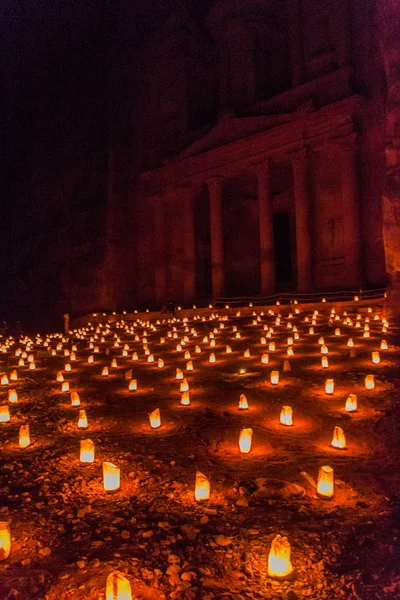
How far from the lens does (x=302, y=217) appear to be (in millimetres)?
22297

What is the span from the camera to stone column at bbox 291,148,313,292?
22.0 metres

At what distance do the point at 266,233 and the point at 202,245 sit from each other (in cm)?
617

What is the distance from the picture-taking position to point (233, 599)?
2918mm

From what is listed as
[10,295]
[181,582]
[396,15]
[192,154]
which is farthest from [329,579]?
[10,295]

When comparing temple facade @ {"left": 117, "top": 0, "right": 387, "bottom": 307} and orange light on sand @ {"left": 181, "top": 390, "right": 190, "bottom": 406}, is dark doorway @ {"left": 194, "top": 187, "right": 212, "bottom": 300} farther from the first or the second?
orange light on sand @ {"left": 181, "top": 390, "right": 190, "bottom": 406}

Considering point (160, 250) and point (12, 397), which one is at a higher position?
point (160, 250)

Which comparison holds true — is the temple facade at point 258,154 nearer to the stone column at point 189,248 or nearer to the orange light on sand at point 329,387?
the stone column at point 189,248

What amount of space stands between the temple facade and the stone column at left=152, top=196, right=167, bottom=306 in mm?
74

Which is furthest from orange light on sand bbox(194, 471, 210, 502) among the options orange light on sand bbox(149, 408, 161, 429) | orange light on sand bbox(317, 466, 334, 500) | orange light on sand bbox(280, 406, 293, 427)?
orange light on sand bbox(280, 406, 293, 427)

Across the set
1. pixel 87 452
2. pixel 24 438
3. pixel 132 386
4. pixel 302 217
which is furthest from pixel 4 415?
pixel 302 217

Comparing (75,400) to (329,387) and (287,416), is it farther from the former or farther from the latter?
(329,387)

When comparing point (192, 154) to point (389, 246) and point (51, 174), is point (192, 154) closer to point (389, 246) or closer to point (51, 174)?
point (51, 174)

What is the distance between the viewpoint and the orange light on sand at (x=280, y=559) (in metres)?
3.10

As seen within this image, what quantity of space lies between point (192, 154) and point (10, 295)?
16.3 metres
